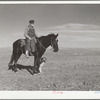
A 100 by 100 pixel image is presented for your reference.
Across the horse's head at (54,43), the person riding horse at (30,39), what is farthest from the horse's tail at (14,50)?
the horse's head at (54,43)

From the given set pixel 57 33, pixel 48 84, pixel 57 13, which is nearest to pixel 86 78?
Result: pixel 48 84

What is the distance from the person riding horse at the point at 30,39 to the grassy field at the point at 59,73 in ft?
0.42

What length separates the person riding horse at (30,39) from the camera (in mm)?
3725

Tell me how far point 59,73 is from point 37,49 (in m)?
0.53

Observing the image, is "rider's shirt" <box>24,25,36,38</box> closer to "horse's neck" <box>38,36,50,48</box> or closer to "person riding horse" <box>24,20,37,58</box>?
"person riding horse" <box>24,20,37,58</box>

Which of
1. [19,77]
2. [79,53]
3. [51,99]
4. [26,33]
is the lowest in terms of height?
[51,99]

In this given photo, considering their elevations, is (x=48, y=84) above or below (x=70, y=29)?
below

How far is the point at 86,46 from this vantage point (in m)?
3.76

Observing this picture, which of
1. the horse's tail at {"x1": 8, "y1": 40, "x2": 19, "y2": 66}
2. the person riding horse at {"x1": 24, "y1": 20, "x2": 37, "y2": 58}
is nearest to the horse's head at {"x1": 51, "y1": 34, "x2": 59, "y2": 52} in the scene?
the person riding horse at {"x1": 24, "y1": 20, "x2": 37, "y2": 58}

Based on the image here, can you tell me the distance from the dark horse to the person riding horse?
0.06m

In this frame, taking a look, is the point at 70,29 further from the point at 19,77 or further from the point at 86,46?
the point at 19,77

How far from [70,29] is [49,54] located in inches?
20.7

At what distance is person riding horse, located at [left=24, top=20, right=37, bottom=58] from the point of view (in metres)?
3.72

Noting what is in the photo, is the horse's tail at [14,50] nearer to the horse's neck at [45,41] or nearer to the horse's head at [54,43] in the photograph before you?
the horse's neck at [45,41]
